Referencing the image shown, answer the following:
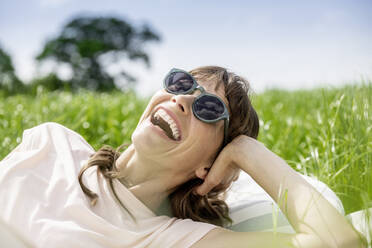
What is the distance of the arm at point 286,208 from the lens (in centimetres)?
169

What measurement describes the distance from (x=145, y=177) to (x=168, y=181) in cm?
16

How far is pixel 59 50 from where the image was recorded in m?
51.2

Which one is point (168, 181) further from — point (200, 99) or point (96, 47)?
point (96, 47)

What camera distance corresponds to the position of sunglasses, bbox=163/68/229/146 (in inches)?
85.7

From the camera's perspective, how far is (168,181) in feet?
7.61

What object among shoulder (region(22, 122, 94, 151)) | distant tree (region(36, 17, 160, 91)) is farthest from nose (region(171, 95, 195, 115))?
distant tree (region(36, 17, 160, 91))

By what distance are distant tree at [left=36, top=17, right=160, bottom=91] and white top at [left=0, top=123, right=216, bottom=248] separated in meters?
48.0

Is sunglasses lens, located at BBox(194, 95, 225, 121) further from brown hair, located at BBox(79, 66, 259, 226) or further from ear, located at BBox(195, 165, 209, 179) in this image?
ear, located at BBox(195, 165, 209, 179)

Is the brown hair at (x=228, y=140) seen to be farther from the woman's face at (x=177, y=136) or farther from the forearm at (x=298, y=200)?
the forearm at (x=298, y=200)

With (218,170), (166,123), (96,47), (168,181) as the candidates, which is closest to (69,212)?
(168,181)

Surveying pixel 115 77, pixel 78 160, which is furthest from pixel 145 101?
pixel 115 77

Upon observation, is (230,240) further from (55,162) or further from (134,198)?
(55,162)

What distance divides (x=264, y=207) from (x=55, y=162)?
150 cm

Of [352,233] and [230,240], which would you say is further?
[230,240]
